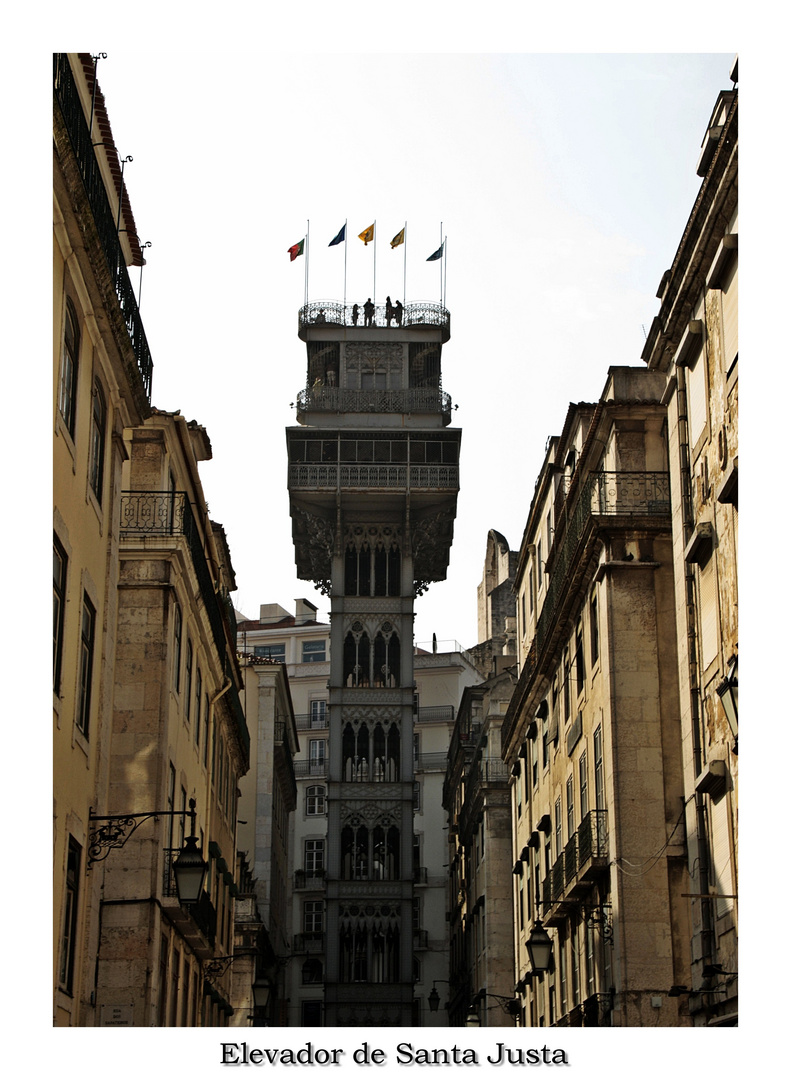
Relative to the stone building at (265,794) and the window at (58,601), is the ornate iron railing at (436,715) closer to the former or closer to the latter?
the stone building at (265,794)

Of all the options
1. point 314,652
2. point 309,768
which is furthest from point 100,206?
point 314,652

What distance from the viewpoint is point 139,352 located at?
22047mm

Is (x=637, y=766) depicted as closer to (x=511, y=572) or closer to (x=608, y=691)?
(x=608, y=691)

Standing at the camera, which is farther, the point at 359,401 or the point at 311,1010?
the point at 311,1010

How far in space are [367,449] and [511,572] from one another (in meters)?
19.5

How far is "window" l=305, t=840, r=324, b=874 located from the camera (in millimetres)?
85188

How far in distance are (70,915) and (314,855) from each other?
222ft

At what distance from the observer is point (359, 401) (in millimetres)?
70438

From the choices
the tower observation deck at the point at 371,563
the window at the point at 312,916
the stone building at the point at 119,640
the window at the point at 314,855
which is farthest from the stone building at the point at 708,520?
the window at the point at 314,855

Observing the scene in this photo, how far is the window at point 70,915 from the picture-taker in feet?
61.7

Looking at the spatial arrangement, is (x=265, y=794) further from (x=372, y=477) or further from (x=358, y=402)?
(x=358, y=402)

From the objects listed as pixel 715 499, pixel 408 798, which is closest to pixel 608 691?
pixel 715 499

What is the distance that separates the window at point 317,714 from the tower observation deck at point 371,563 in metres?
19.7

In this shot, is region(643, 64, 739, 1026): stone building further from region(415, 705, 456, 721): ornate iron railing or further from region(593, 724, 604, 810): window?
region(415, 705, 456, 721): ornate iron railing
